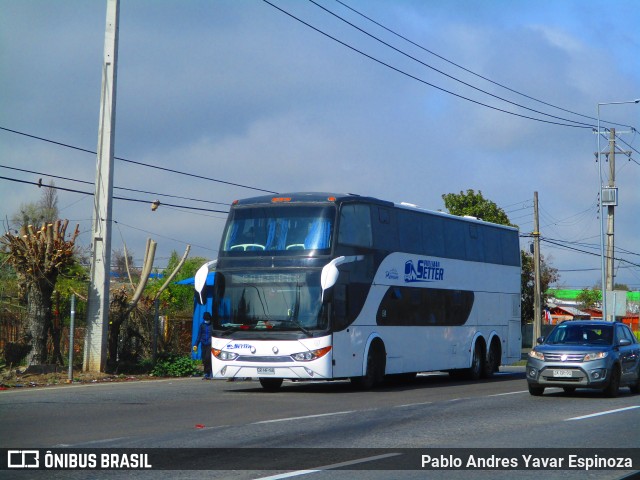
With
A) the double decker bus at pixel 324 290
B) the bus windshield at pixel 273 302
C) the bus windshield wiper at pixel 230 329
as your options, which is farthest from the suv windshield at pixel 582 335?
the bus windshield wiper at pixel 230 329

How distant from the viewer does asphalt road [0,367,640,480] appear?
10672 millimetres

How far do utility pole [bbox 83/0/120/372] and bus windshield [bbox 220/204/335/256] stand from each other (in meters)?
5.72

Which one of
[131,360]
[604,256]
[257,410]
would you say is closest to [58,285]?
[131,360]

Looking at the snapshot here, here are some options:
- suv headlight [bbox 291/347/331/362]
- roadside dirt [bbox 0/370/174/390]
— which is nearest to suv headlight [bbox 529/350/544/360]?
suv headlight [bbox 291/347/331/362]

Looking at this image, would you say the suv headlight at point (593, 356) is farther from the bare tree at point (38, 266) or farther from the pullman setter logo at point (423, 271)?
the bare tree at point (38, 266)

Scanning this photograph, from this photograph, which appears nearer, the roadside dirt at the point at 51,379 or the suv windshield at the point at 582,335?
the suv windshield at the point at 582,335

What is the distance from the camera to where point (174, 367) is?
27.8 m

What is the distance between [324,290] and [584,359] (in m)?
5.66

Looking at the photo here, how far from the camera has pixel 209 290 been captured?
23.0 metres

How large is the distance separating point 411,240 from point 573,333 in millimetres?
5186

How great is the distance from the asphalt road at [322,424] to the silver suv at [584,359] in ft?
1.32

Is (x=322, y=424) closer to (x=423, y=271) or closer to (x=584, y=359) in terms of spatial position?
(x=584, y=359)

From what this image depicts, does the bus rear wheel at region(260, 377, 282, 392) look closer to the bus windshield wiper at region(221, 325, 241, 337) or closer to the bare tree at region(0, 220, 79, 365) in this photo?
the bus windshield wiper at region(221, 325, 241, 337)

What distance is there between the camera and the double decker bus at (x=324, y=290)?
2077cm
